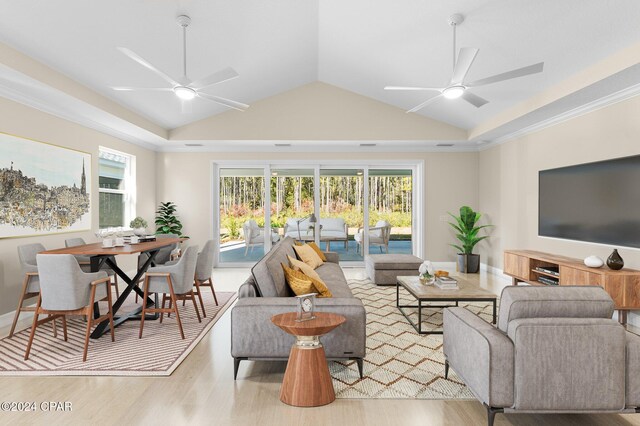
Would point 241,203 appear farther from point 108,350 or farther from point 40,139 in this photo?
point 108,350

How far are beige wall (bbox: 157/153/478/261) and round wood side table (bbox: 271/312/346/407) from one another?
18.4ft

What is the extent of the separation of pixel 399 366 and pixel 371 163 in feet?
17.2

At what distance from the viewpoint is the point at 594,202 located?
441 centimetres

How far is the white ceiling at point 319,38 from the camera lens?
11.2ft

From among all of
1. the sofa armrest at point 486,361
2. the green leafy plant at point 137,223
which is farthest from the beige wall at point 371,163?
the sofa armrest at point 486,361

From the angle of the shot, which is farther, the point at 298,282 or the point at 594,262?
the point at 594,262

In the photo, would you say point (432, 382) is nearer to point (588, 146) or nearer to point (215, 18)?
point (588, 146)

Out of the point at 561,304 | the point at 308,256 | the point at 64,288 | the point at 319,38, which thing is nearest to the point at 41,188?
the point at 64,288

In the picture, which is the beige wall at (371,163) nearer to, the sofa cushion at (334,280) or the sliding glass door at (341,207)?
the sliding glass door at (341,207)

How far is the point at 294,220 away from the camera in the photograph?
25.8ft

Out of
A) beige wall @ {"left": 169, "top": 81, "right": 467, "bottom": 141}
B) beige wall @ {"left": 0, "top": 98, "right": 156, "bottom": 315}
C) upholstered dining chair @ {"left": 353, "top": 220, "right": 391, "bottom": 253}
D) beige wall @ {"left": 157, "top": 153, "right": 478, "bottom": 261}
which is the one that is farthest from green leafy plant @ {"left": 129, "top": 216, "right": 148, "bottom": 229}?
upholstered dining chair @ {"left": 353, "top": 220, "right": 391, "bottom": 253}

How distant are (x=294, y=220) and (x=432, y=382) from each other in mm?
5377

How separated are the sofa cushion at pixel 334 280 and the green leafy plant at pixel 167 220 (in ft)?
11.7

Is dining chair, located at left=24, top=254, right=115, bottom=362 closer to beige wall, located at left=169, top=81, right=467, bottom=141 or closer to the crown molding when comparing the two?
beige wall, located at left=169, top=81, right=467, bottom=141
